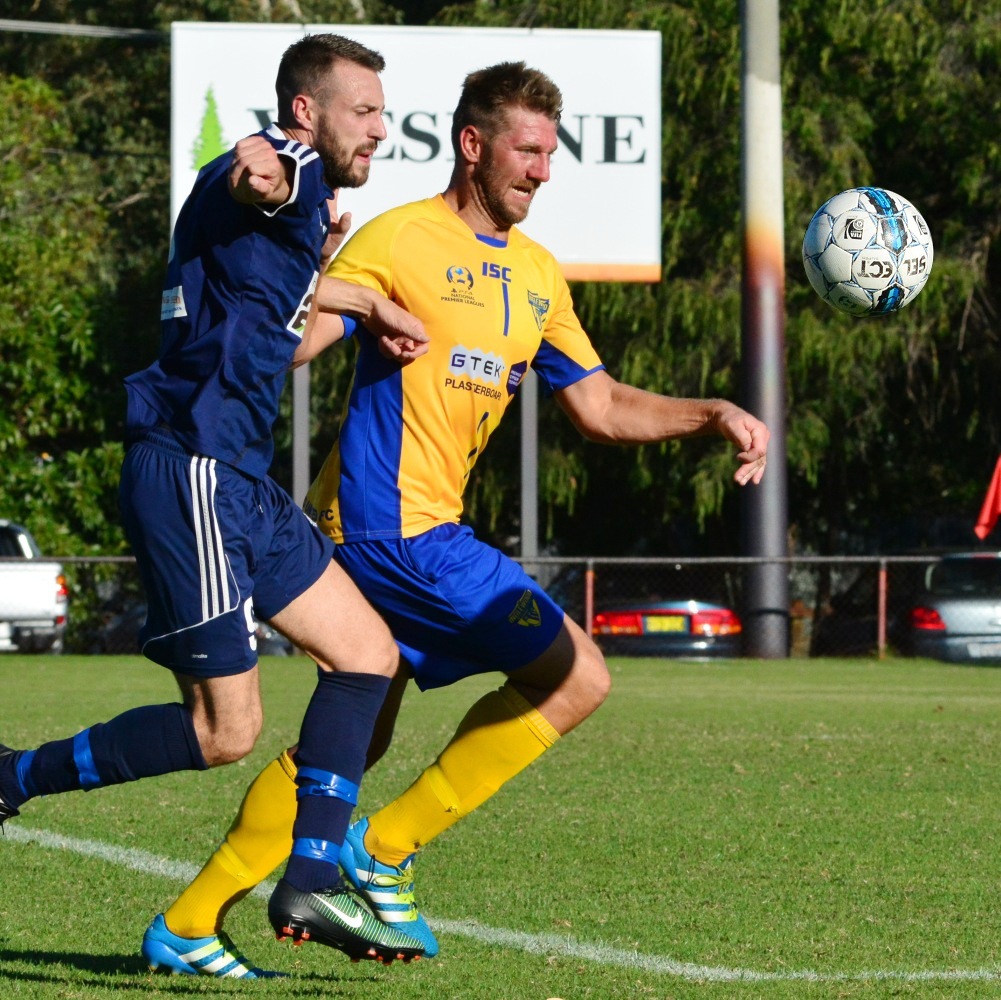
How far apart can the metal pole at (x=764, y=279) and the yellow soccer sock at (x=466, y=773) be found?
15961 mm

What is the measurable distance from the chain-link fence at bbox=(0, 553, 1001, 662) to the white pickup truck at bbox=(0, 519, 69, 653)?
97 mm

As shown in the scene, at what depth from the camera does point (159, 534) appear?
4.09 m

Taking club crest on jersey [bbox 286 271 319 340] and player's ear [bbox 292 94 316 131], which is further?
player's ear [bbox 292 94 316 131]

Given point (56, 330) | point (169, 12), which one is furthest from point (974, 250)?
point (169, 12)

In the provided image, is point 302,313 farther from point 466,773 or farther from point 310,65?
point 466,773

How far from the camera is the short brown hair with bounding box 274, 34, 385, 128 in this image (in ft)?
14.0

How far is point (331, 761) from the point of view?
14.0ft

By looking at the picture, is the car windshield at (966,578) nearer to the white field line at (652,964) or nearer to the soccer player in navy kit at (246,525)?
the white field line at (652,964)

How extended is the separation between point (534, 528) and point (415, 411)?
1732 cm

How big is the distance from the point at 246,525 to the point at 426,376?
0.86 meters

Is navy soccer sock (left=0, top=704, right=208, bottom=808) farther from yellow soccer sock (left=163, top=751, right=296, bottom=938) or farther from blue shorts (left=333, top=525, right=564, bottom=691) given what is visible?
blue shorts (left=333, top=525, right=564, bottom=691)

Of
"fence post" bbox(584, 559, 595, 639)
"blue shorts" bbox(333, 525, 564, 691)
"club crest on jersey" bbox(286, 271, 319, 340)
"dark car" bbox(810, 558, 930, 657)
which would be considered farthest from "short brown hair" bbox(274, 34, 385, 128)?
"dark car" bbox(810, 558, 930, 657)

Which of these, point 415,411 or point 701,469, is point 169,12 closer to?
point 701,469

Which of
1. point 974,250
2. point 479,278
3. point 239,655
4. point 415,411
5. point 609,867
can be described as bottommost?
point 609,867
